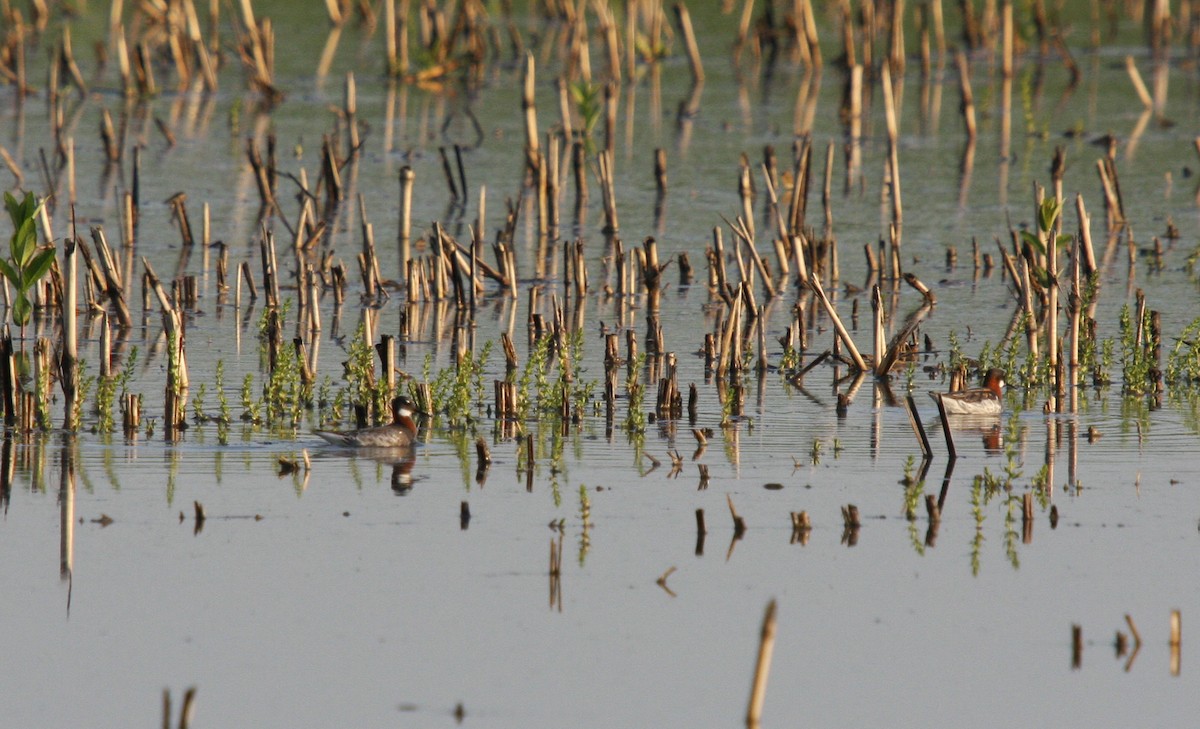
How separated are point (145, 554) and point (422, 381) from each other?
14.1 feet

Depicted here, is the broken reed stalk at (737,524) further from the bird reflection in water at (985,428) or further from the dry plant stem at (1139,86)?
the dry plant stem at (1139,86)

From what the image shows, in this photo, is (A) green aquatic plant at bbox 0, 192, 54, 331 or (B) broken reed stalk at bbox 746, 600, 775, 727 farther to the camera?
(A) green aquatic plant at bbox 0, 192, 54, 331

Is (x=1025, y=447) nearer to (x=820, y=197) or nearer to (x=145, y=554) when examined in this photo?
(x=145, y=554)

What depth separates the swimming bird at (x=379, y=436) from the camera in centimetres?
1098

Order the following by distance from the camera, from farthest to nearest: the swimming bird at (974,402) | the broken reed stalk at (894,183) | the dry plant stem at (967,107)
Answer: the dry plant stem at (967,107)
the broken reed stalk at (894,183)
the swimming bird at (974,402)

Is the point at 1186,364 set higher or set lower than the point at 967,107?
lower

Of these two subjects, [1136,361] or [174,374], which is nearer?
[174,374]

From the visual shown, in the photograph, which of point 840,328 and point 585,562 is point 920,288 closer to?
point 840,328

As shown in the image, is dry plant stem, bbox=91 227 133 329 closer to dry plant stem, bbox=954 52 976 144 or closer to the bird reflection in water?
the bird reflection in water

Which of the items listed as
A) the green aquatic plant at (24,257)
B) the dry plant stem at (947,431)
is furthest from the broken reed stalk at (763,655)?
the green aquatic plant at (24,257)

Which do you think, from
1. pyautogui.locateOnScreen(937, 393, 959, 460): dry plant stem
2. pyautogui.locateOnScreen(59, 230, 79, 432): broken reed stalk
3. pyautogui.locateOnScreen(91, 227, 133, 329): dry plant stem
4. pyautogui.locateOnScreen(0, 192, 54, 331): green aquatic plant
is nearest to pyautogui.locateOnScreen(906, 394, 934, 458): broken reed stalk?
→ pyautogui.locateOnScreen(937, 393, 959, 460): dry plant stem

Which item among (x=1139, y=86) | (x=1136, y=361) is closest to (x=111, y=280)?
(x=1136, y=361)

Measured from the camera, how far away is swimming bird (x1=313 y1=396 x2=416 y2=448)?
11.0 metres

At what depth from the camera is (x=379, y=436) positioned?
11.0m
